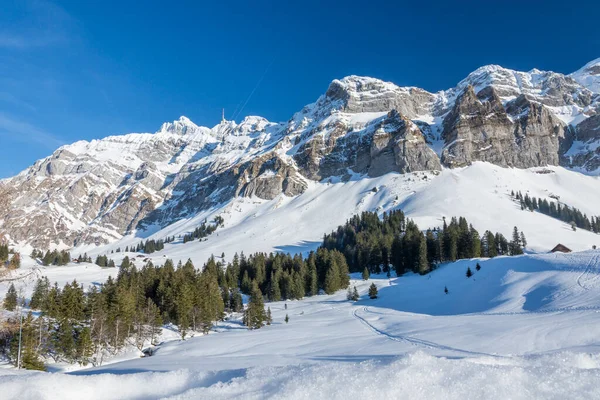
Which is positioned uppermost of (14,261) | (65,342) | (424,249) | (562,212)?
(562,212)

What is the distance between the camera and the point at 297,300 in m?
68.1

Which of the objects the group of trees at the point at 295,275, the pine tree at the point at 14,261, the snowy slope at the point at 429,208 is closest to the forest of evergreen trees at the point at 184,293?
the group of trees at the point at 295,275

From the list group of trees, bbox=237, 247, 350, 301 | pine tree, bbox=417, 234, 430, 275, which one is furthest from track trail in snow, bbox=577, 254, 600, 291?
group of trees, bbox=237, 247, 350, 301

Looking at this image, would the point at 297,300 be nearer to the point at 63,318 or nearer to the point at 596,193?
the point at 63,318

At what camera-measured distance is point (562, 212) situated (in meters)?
134

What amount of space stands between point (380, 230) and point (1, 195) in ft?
339

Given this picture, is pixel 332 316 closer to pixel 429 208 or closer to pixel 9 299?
pixel 9 299

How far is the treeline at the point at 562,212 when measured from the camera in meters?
126

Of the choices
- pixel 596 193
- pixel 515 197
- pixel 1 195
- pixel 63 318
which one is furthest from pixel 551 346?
pixel 596 193

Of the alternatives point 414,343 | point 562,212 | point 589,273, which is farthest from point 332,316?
point 562,212

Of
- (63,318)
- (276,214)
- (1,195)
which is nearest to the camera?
(1,195)

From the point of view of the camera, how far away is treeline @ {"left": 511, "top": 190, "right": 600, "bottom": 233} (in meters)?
126

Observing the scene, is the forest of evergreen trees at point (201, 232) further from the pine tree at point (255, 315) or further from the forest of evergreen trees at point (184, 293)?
the pine tree at point (255, 315)

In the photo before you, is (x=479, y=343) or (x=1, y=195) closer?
(x=1, y=195)
